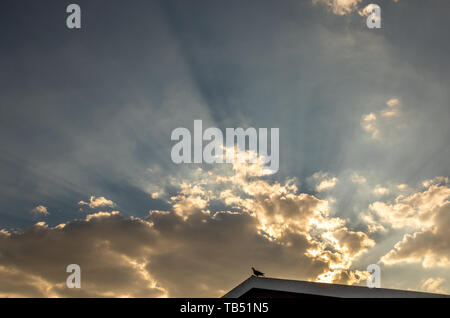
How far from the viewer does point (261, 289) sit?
32.1 ft

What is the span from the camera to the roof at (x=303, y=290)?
7160 millimetres

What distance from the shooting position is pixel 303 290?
850 centimetres

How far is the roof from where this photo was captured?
7160mm
